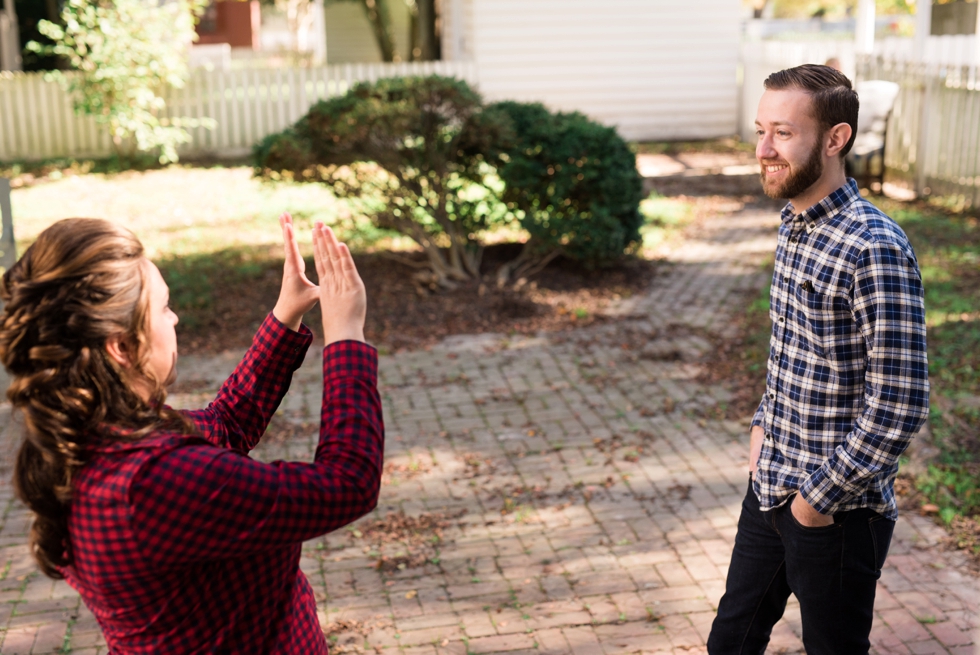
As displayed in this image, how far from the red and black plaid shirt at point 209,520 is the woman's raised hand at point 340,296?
3cm

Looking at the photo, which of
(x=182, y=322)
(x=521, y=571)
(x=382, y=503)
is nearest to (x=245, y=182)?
(x=182, y=322)

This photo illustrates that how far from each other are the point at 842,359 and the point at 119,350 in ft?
5.58

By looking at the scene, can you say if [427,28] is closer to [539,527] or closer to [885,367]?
[539,527]

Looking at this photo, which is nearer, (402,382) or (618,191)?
(402,382)

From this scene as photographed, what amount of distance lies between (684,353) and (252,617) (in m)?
5.92

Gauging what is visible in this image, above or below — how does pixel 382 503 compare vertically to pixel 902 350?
below

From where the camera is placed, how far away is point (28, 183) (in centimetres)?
1454

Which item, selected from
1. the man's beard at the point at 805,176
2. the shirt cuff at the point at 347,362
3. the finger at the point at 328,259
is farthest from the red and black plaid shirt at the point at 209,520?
the man's beard at the point at 805,176

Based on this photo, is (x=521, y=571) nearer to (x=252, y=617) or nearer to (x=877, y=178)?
(x=252, y=617)

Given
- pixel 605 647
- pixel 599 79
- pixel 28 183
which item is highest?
pixel 599 79

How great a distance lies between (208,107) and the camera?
17109mm

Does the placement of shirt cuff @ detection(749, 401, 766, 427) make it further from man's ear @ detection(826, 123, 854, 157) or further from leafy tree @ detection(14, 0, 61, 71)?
leafy tree @ detection(14, 0, 61, 71)

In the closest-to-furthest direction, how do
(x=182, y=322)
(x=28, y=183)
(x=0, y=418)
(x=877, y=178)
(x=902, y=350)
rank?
1. (x=902, y=350)
2. (x=0, y=418)
3. (x=182, y=322)
4. (x=877, y=178)
5. (x=28, y=183)

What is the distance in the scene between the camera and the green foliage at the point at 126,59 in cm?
1466
